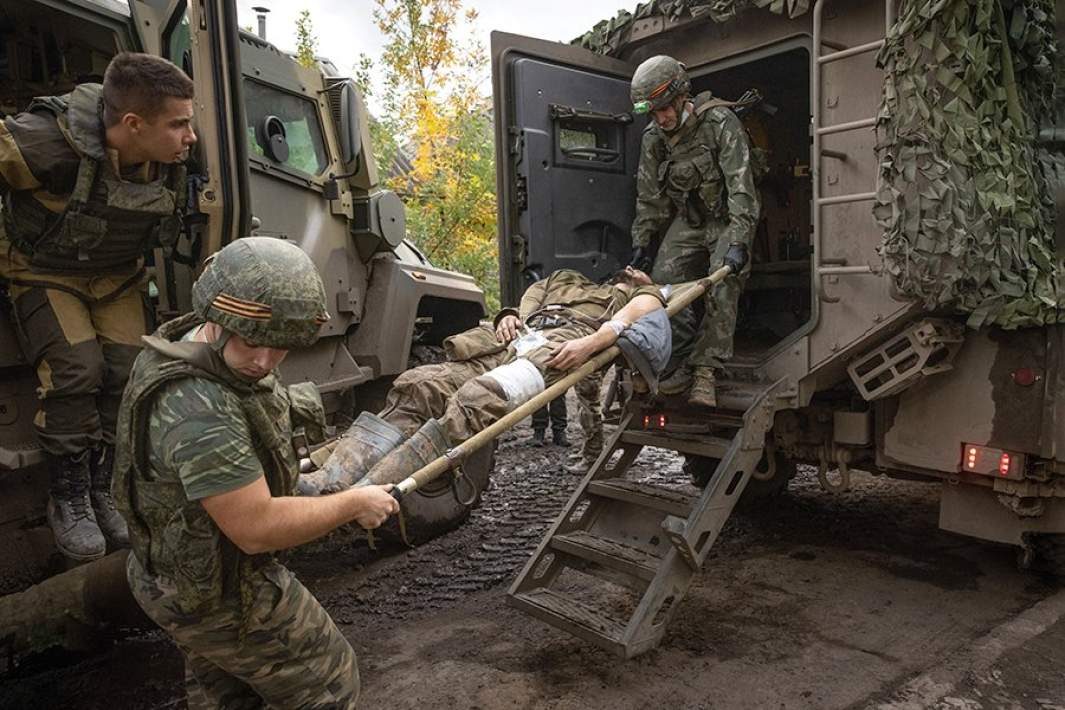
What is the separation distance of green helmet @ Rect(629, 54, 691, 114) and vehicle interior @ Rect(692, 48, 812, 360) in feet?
3.80

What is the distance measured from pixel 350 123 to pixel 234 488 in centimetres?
335

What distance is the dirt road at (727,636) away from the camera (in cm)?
290

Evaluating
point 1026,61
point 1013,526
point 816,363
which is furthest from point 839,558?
point 1026,61

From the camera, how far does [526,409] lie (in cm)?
280

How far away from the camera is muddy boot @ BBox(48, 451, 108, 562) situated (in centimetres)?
295

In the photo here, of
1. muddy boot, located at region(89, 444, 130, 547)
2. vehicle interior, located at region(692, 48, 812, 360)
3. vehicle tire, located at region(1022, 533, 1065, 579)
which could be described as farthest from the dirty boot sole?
vehicle tire, located at region(1022, 533, 1065, 579)

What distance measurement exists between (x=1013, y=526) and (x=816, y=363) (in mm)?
1106

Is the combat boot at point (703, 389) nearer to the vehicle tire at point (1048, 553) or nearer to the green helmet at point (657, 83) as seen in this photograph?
the green helmet at point (657, 83)

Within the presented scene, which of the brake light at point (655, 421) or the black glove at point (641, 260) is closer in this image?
the brake light at point (655, 421)

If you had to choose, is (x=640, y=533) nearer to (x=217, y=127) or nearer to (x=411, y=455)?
(x=411, y=455)

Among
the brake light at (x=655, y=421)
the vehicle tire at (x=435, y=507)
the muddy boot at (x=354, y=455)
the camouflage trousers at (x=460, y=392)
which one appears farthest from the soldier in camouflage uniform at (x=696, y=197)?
the muddy boot at (x=354, y=455)

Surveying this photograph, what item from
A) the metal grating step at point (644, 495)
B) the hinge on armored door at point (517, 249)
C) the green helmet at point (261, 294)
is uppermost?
the hinge on armored door at point (517, 249)

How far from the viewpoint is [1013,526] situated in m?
3.54

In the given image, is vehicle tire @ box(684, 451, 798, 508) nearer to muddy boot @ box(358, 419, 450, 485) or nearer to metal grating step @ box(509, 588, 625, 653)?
metal grating step @ box(509, 588, 625, 653)
